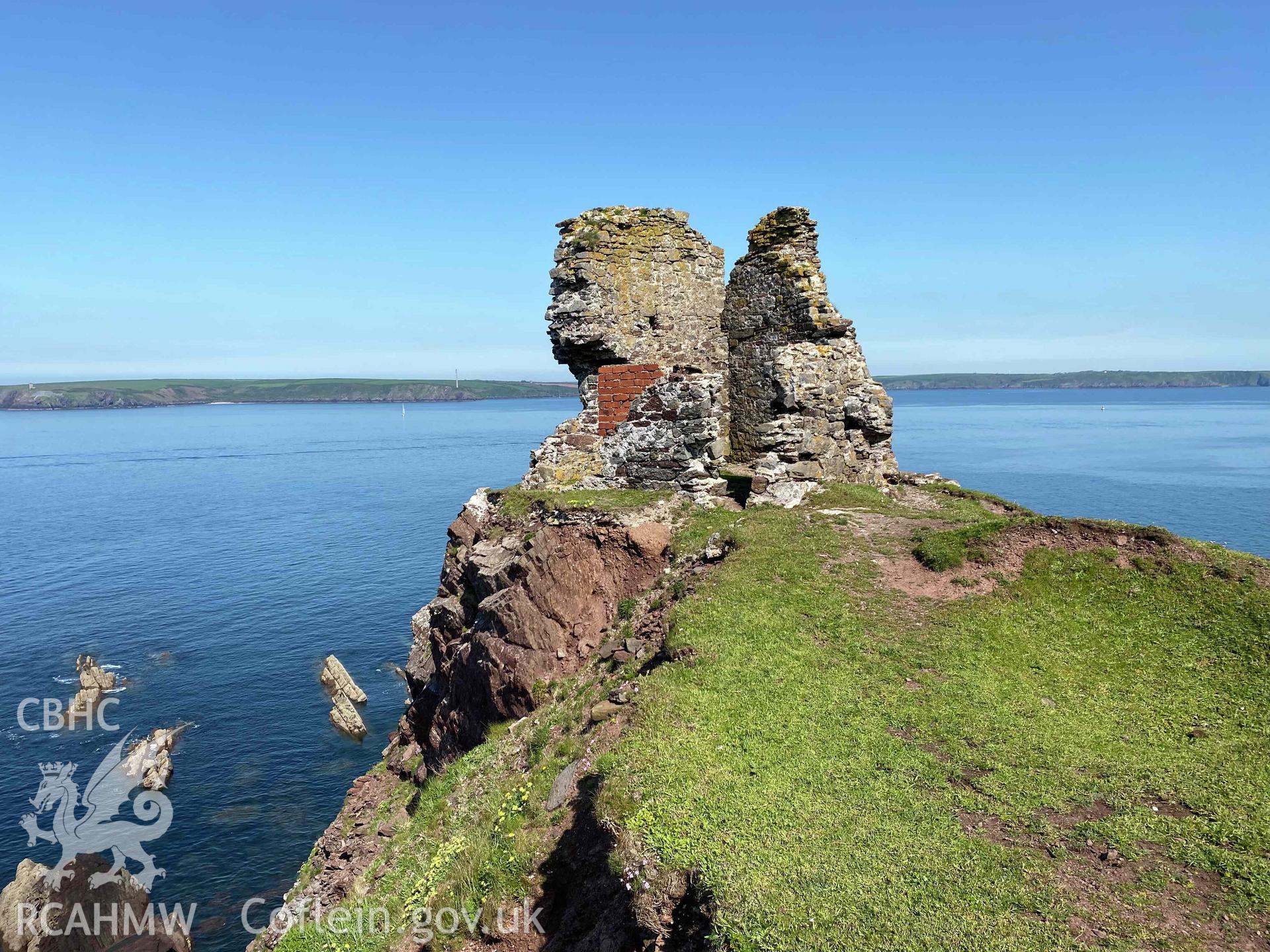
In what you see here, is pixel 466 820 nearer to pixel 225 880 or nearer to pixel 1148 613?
pixel 1148 613

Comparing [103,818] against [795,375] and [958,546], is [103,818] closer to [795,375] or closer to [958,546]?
[795,375]

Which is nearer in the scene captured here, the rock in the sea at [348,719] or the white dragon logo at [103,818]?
the white dragon logo at [103,818]

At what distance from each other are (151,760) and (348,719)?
854cm

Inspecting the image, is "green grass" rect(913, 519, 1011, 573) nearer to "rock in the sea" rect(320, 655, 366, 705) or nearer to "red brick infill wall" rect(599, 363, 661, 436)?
"red brick infill wall" rect(599, 363, 661, 436)

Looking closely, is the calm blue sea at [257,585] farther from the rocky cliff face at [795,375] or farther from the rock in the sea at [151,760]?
the rocky cliff face at [795,375]

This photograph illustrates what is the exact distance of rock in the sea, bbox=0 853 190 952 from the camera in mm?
22156

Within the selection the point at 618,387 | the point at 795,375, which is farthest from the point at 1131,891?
the point at 618,387

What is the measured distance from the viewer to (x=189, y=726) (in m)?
36.3

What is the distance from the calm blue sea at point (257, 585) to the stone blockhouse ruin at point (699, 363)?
2162 cm

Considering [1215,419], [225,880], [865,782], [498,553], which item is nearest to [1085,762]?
[865,782]

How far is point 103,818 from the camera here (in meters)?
30.5

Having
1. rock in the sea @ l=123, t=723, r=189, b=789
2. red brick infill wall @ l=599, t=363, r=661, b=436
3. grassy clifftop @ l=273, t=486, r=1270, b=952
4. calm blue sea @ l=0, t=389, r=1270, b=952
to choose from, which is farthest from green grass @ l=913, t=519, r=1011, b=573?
rock in the sea @ l=123, t=723, r=189, b=789

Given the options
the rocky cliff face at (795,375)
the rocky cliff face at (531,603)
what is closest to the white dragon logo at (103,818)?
the rocky cliff face at (531,603)

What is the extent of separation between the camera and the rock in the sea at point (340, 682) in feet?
131
